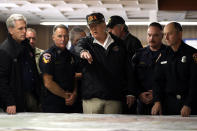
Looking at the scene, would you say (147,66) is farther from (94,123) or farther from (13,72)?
(94,123)

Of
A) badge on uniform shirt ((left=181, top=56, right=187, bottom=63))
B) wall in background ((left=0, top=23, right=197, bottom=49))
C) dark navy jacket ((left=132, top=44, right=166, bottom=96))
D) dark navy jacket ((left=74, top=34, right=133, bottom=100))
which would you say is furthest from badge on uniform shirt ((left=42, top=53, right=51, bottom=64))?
wall in background ((left=0, top=23, right=197, bottom=49))

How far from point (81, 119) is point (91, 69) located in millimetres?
884

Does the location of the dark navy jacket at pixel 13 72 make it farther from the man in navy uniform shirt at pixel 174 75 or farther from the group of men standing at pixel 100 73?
the man in navy uniform shirt at pixel 174 75

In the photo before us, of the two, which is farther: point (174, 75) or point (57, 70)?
point (57, 70)

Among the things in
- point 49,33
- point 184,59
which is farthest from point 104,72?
point 49,33

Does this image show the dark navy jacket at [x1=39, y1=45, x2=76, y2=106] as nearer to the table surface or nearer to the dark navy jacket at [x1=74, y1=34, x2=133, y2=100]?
the dark navy jacket at [x1=74, y1=34, x2=133, y2=100]

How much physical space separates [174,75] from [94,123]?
1.09 metres

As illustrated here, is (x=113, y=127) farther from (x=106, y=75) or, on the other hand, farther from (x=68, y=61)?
(x=68, y=61)

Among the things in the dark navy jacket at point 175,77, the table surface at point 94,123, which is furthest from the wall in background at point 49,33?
the table surface at point 94,123

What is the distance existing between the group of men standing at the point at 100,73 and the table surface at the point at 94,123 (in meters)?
0.45

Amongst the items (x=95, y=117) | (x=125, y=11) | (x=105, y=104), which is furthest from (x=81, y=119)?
(x=125, y=11)

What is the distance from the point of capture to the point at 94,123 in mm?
2164

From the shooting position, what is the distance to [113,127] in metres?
2.01

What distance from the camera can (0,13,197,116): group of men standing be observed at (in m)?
2.96
